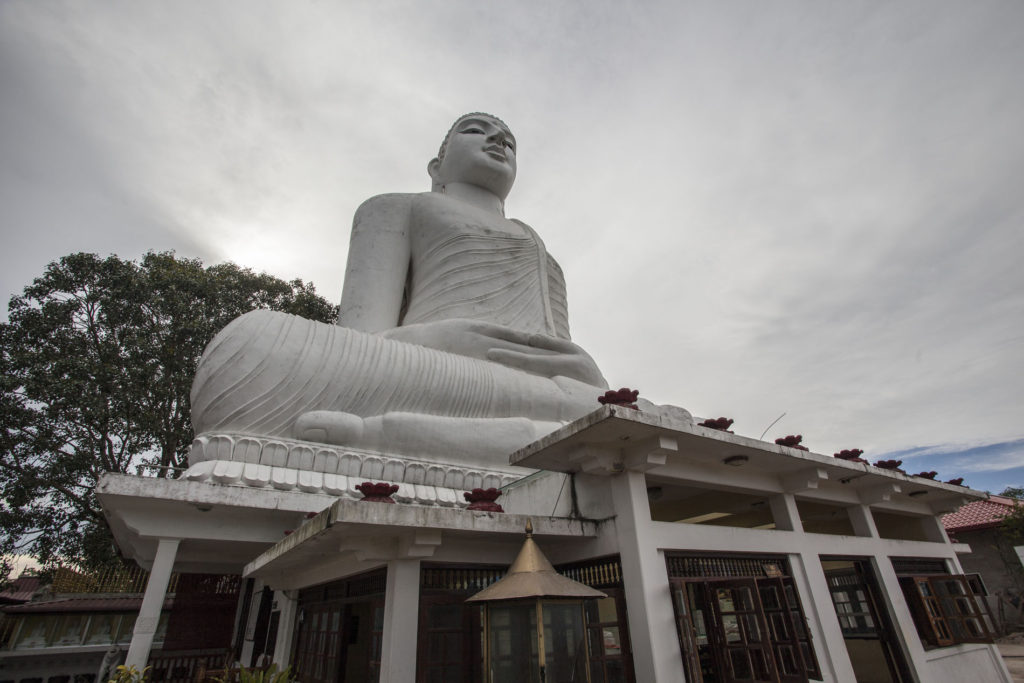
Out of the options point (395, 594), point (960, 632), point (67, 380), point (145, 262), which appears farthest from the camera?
point (145, 262)

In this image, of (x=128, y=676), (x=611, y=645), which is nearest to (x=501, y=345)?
(x=611, y=645)

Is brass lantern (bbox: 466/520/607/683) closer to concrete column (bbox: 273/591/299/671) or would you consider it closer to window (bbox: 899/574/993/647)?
concrete column (bbox: 273/591/299/671)

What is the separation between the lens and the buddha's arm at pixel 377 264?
30.6ft

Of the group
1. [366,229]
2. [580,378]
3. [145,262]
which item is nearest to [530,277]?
[580,378]

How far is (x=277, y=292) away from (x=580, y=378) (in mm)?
8169

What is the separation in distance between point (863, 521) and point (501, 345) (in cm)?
522

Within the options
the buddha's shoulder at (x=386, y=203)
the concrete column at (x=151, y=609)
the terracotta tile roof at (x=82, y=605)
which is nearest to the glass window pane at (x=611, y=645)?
the concrete column at (x=151, y=609)

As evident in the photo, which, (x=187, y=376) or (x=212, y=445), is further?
(x=187, y=376)

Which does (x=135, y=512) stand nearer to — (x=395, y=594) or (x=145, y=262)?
(x=395, y=594)

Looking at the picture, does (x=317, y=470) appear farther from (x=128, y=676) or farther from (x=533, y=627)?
(x=533, y=627)

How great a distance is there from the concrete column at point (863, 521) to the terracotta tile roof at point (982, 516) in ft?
24.2

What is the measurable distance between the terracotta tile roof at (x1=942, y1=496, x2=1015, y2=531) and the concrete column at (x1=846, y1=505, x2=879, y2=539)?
7361 mm

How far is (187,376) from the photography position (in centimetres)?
1141

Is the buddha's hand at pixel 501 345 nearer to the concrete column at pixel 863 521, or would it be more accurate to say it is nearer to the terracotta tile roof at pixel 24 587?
the concrete column at pixel 863 521
